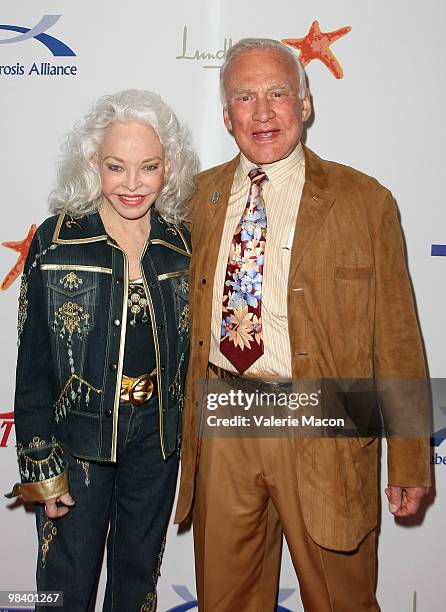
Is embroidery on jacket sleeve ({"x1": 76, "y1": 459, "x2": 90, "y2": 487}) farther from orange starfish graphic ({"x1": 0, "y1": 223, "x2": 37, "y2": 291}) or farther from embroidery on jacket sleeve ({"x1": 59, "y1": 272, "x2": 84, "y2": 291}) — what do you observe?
orange starfish graphic ({"x1": 0, "y1": 223, "x2": 37, "y2": 291})

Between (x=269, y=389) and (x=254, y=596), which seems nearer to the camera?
(x=269, y=389)

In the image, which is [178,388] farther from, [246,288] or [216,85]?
[216,85]

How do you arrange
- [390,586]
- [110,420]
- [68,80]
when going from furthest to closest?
[390,586]
[68,80]
[110,420]

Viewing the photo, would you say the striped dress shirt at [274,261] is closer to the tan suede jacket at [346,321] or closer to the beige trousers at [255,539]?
the tan suede jacket at [346,321]

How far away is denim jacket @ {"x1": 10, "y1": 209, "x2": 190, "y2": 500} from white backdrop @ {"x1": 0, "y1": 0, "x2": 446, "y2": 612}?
0.65 m

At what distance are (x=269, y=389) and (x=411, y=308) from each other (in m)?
0.47

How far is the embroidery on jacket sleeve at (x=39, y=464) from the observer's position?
1.94 meters

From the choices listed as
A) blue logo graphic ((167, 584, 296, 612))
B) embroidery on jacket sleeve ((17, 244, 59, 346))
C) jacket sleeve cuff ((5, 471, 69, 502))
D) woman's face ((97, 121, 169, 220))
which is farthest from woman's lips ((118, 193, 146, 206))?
blue logo graphic ((167, 584, 296, 612))

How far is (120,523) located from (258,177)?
1.16 metres

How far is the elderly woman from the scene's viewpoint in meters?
1.92

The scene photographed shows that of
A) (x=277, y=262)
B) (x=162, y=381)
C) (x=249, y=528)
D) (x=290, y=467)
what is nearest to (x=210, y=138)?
(x=277, y=262)

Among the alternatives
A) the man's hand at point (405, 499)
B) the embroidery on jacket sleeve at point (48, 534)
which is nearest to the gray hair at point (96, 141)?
the embroidery on jacket sleeve at point (48, 534)

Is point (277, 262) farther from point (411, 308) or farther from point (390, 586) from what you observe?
point (390, 586)

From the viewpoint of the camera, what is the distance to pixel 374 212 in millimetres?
1926
